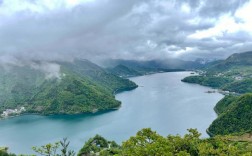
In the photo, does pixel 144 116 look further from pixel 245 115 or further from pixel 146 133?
pixel 146 133

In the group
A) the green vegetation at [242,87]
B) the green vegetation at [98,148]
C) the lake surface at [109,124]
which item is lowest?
the lake surface at [109,124]

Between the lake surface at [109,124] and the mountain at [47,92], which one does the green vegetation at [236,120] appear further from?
the mountain at [47,92]

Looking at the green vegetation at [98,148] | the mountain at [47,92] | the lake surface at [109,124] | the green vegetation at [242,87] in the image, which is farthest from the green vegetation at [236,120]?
the green vegetation at [242,87]

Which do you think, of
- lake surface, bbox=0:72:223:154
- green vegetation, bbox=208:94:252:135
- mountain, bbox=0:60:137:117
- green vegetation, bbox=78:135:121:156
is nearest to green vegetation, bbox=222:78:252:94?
lake surface, bbox=0:72:223:154

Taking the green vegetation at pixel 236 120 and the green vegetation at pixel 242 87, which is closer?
the green vegetation at pixel 236 120

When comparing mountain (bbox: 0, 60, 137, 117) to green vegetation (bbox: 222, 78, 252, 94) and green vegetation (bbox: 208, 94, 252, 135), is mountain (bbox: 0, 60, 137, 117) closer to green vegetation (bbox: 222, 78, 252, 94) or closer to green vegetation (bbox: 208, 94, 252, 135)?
green vegetation (bbox: 208, 94, 252, 135)

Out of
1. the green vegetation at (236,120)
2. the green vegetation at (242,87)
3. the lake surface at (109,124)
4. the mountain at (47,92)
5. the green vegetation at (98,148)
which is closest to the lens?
the green vegetation at (98,148)

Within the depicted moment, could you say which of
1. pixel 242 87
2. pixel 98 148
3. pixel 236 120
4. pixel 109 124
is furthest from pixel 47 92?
pixel 242 87

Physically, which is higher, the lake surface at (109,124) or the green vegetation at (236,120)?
the green vegetation at (236,120)

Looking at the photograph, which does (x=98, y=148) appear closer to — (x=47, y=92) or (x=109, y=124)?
(x=109, y=124)

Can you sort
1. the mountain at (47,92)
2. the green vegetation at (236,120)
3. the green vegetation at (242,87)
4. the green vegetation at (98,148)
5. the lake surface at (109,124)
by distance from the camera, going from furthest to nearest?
the green vegetation at (242,87)
the mountain at (47,92)
the lake surface at (109,124)
the green vegetation at (236,120)
the green vegetation at (98,148)
